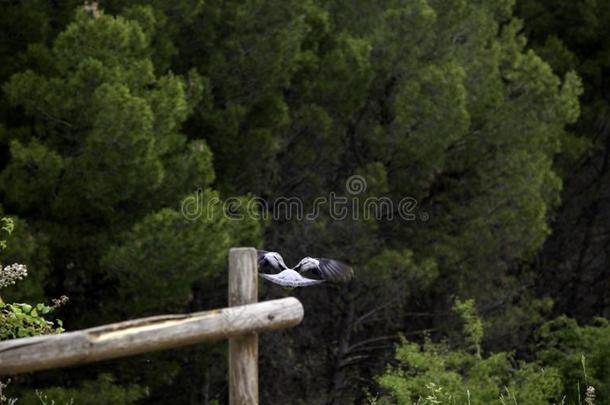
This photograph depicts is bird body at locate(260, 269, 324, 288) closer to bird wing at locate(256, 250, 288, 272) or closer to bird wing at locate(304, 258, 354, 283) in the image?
bird wing at locate(256, 250, 288, 272)

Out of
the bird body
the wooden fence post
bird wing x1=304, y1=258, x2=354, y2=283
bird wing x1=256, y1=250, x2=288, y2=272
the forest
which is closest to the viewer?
the wooden fence post

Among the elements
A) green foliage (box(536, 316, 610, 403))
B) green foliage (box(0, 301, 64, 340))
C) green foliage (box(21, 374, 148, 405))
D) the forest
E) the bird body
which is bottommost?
green foliage (box(0, 301, 64, 340))

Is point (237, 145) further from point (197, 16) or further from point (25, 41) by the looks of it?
point (25, 41)

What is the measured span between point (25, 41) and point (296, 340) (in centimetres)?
670

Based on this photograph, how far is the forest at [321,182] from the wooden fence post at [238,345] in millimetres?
5487

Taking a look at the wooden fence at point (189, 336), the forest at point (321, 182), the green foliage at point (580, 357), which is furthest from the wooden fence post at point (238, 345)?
the green foliage at point (580, 357)

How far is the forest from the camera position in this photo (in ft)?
38.7

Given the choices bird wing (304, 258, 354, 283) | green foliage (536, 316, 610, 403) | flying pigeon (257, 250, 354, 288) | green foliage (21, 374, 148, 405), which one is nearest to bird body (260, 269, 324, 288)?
flying pigeon (257, 250, 354, 288)

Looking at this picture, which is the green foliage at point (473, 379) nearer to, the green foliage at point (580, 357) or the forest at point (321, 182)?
the forest at point (321, 182)

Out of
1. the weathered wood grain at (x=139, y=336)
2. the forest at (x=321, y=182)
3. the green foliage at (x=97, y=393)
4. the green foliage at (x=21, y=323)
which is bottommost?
the weathered wood grain at (x=139, y=336)

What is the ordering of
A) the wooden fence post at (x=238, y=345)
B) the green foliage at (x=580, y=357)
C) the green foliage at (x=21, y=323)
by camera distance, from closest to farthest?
the wooden fence post at (x=238, y=345) → the green foliage at (x=21, y=323) → the green foliage at (x=580, y=357)

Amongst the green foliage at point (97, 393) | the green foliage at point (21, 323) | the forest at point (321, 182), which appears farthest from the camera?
the forest at point (321, 182)

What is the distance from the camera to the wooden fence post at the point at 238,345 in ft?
16.2

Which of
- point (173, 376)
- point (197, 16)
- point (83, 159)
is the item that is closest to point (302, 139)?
point (197, 16)
